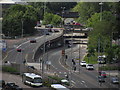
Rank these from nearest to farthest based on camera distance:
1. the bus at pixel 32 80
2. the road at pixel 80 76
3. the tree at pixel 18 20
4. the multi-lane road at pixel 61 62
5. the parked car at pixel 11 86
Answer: the parked car at pixel 11 86 < the bus at pixel 32 80 < the road at pixel 80 76 < the multi-lane road at pixel 61 62 < the tree at pixel 18 20

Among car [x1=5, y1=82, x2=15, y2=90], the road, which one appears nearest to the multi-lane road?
the road

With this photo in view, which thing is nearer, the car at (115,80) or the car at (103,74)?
the car at (115,80)

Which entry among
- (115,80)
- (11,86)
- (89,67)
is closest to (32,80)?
(11,86)

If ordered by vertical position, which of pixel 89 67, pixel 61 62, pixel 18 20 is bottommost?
pixel 61 62

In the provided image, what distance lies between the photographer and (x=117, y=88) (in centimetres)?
1919

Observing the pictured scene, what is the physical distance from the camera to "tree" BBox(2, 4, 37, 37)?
37062 millimetres

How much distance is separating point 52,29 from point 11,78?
22305 millimetres

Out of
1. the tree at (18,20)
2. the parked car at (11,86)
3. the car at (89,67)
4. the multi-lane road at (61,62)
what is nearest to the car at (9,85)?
the parked car at (11,86)

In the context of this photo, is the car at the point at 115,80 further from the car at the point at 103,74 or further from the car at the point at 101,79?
the car at the point at 103,74

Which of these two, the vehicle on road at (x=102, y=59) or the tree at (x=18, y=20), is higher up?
the tree at (x=18, y=20)

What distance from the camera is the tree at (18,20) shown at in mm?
37062

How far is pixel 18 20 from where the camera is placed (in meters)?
37.9

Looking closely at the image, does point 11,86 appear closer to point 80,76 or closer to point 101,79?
point 101,79

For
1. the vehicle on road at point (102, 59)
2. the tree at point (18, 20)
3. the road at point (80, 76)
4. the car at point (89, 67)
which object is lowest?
the road at point (80, 76)
